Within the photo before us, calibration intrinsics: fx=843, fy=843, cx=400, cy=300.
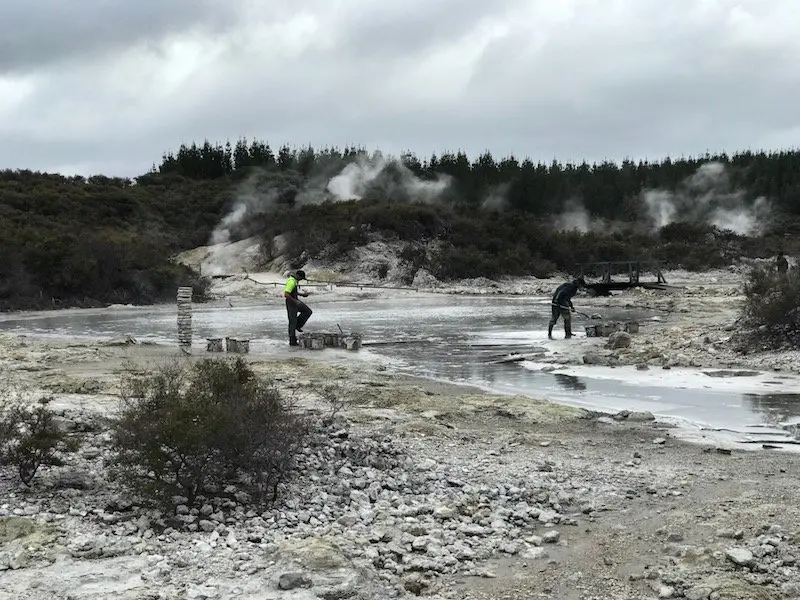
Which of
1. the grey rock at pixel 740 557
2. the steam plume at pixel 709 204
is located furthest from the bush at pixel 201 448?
the steam plume at pixel 709 204

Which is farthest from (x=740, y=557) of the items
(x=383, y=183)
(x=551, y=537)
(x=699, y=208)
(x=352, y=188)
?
(x=699, y=208)

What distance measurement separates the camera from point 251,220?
6556 centimetres

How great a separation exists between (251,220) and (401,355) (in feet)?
161

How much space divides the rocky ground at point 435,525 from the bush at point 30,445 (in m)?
0.15

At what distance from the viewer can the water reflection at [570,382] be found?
13.6 meters

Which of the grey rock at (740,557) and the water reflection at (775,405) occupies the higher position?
the water reflection at (775,405)

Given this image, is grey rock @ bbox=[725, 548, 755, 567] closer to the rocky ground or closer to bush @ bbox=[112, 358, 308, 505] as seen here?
the rocky ground

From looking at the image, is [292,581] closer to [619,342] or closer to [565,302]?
[619,342]

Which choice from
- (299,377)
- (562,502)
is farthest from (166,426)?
(299,377)

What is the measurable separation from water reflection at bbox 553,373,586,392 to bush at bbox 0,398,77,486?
27.2 ft

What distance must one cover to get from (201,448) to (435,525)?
193cm

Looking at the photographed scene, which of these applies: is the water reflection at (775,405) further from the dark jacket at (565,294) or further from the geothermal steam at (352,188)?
the geothermal steam at (352,188)

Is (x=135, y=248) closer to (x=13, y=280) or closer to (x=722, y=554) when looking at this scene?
(x=13, y=280)

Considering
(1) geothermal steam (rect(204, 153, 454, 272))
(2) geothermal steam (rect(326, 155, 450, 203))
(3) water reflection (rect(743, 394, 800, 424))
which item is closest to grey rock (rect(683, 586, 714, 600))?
(3) water reflection (rect(743, 394, 800, 424))
